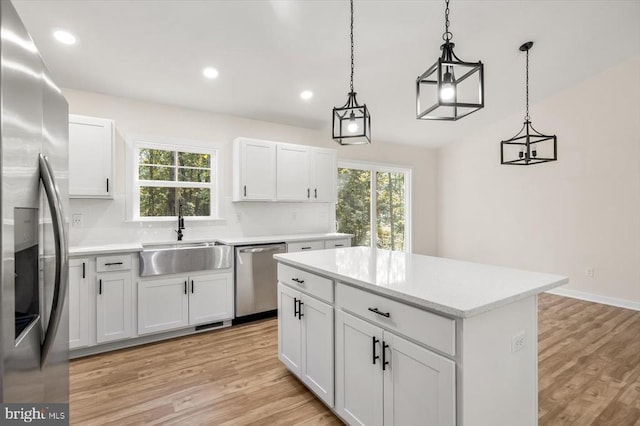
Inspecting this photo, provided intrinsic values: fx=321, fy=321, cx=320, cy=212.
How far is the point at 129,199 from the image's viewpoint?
11.6ft

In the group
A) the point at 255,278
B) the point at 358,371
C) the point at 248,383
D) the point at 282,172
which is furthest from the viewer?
the point at 282,172

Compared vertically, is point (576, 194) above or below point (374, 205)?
above

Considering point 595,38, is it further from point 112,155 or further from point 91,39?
point 112,155

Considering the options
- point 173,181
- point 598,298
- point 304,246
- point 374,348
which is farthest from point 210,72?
point 598,298

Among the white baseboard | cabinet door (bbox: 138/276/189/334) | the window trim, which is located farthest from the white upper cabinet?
the white baseboard

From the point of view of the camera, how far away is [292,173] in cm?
424

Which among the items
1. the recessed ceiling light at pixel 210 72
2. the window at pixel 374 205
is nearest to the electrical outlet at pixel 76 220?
the recessed ceiling light at pixel 210 72

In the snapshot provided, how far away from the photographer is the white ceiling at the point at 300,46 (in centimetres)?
258

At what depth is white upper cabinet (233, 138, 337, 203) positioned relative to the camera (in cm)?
391

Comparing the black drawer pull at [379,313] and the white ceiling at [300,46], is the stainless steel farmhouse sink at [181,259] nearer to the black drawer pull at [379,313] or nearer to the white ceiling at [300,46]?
the white ceiling at [300,46]

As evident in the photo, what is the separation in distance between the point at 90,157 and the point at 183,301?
1641mm

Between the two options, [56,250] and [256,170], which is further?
[256,170]

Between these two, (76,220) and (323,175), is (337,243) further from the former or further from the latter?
(76,220)

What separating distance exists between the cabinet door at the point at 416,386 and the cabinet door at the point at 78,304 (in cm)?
266
